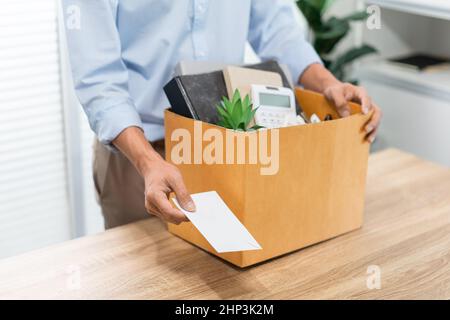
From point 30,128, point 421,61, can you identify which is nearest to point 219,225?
point 30,128

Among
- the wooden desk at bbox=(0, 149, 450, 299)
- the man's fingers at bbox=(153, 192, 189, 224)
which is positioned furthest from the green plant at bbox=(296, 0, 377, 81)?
the man's fingers at bbox=(153, 192, 189, 224)

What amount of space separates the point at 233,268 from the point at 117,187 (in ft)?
1.59

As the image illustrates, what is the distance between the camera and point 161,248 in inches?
51.0

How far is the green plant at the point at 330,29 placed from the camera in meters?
2.56

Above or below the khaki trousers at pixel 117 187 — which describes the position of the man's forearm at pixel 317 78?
above

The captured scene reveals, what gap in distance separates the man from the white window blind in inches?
28.9

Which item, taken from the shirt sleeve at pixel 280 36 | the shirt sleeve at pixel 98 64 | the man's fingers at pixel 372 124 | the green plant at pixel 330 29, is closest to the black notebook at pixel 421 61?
the green plant at pixel 330 29

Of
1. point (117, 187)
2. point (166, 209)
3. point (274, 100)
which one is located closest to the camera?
point (166, 209)

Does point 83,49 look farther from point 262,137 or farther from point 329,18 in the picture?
point 329,18

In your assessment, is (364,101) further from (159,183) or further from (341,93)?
(159,183)

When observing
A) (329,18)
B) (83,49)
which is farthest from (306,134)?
(329,18)

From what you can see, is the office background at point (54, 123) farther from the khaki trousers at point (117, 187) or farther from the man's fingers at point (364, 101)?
the man's fingers at point (364, 101)

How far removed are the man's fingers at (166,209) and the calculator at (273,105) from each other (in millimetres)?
266

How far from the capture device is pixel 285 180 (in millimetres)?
1190
